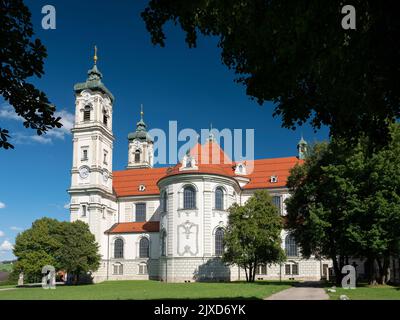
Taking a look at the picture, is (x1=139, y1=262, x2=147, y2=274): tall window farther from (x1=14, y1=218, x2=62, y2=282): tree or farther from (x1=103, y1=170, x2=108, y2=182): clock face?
(x1=103, y1=170, x2=108, y2=182): clock face

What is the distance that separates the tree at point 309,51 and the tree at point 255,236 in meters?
27.4

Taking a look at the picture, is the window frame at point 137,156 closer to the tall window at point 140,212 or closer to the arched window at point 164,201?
the tall window at point 140,212

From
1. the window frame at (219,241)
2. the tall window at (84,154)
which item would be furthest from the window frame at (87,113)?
the window frame at (219,241)

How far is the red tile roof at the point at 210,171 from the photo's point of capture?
49531mm

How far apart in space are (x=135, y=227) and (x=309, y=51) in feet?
164

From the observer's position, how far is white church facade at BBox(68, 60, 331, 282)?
46.4m

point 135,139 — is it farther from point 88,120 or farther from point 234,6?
point 234,6

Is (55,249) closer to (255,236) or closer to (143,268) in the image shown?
(143,268)

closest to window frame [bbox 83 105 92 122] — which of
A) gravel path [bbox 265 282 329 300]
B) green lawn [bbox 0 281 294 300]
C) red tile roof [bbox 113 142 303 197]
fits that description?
red tile roof [bbox 113 142 303 197]

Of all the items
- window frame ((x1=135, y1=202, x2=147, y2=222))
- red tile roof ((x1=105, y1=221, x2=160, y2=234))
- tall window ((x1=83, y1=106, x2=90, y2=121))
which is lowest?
red tile roof ((x1=105, y1=221, x2=160, y2=234))

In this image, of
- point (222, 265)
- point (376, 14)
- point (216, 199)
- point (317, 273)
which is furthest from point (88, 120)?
point (376, 14)

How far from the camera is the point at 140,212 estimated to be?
61312 mm

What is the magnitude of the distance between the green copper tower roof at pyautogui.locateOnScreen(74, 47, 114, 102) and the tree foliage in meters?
19.4

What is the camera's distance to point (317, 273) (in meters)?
50.3
